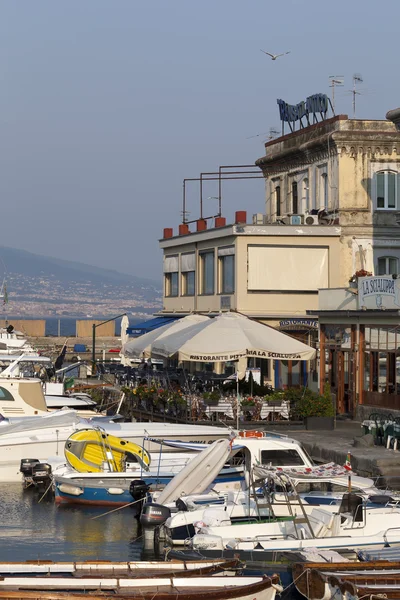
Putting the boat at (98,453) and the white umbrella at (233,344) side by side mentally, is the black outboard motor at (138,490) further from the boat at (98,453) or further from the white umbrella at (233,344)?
the white umbrella at (233,344)

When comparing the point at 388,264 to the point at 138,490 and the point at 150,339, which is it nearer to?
the point at 150,339

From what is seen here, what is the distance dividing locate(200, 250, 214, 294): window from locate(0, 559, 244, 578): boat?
34476mm

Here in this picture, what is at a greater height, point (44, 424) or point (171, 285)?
point (171, 285)

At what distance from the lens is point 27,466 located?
28.7 metres

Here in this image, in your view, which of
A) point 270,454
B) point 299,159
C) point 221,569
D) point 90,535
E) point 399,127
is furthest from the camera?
point 299,159

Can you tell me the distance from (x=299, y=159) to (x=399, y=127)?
9.51 m

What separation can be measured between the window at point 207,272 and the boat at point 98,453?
24064 mm

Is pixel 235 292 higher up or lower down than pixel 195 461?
higher up

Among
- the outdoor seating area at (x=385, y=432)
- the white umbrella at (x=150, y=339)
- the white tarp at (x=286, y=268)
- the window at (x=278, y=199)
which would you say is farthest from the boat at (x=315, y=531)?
the window at (x=278, y=199)

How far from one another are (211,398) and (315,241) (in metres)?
15.2

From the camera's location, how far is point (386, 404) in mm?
36969

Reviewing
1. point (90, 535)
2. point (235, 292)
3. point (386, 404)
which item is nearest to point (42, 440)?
point (90, 535)

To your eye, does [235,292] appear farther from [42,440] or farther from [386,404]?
[42,440]

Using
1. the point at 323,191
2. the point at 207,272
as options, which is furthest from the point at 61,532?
the point at 323,191
